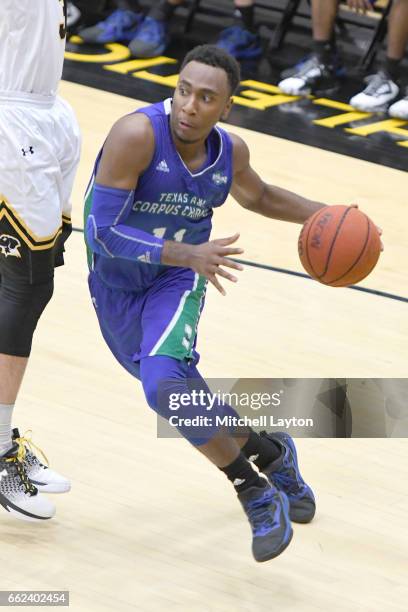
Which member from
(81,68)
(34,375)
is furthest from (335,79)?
(34,375)

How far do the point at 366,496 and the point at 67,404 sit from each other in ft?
4.22

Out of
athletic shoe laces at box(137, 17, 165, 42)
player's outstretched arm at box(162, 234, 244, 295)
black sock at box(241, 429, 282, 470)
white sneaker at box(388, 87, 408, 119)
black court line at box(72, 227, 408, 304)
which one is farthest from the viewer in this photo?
athletic shoe laces at box(137, 17, 165, 42)

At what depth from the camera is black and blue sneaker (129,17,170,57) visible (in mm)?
10398

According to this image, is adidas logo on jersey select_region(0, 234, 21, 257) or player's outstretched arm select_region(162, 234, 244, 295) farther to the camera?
adidas logo on jersey select_region(0, 234, 21, 257)

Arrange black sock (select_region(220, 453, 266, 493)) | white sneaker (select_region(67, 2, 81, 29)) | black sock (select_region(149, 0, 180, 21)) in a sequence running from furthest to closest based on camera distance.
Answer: white sneaker (select_region(67, 2, 81, 29)), black sock (select_region(149, 0, 180, 21)), black sock (select_region(220, 453, 266, 493))

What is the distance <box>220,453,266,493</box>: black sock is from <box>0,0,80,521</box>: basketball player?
70 centimetres

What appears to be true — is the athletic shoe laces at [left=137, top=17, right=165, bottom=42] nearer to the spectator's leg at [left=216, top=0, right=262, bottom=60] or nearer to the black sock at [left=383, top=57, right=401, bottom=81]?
the spectator's leg at [left=216, top=0, right=262, bottom=60]

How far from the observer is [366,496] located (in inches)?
189

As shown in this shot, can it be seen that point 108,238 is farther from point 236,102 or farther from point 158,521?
point 236,102

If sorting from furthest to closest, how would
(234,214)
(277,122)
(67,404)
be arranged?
(277,122), (234,214), (67,404)

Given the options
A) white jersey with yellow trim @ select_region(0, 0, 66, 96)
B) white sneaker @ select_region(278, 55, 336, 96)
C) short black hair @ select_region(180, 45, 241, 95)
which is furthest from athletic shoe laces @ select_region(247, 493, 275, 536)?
white sneaker @ select_region(278, 55, 336, 96)

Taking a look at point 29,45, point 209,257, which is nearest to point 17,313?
point 209,257

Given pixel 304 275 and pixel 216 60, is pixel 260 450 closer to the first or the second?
pixel 216 60

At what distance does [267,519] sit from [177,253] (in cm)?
92
